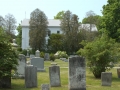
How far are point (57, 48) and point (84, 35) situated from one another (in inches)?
317

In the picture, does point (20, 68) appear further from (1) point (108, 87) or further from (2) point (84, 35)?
(2) point (84, 35)

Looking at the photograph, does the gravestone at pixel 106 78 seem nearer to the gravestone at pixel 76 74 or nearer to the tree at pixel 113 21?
the gravestone at pixel 76 74

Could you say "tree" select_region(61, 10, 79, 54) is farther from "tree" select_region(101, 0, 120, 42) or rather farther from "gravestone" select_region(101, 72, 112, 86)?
"gravestone" select_region(101, 72, 112, 86)

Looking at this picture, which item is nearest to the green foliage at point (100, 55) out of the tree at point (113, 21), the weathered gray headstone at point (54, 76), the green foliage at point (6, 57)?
the weathered gray headstone at point (54, 76)

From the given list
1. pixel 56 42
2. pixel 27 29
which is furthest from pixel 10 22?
pixel 56 42

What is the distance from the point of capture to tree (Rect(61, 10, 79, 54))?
220 feet

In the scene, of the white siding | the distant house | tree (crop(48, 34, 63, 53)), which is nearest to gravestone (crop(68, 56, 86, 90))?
tree (crop(48, 34, 63, 53))

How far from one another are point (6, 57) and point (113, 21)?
26.9 m

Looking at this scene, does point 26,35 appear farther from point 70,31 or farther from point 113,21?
point 113,21

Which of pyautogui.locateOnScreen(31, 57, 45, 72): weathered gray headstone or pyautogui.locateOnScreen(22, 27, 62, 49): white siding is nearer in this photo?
pyautogui.locateOnScreen(31, 57, 45, 72): weathered gray headstone

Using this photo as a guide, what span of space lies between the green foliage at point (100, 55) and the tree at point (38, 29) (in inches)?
1903

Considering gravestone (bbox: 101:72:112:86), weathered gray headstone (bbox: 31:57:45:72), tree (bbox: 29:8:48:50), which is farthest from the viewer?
tree (bbox: 29:8:48:50)

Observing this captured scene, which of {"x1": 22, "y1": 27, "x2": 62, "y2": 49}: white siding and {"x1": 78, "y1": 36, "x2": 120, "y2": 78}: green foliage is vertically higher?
{"x1": 22, "y1": 27, "x2": 62, "y2": 49}: white siding

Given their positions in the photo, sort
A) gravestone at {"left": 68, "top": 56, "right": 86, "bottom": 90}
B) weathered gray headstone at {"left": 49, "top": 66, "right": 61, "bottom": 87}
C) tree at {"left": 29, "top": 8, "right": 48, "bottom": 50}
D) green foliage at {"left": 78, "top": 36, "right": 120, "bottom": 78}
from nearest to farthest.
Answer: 1. gravestone at {"left": 68, "top": 56, "right": 86, "bottom": 90}
2. weathered gray headstone at {"left": 49, "top": 66, "right": 61, "bottom": 87}
3. green foliage at {"left": 78, "top": 36, "right": 120, "bottom": 78}
4. tree at {"left": 29, "top": 8, "right": 48, "bottom": 50}
